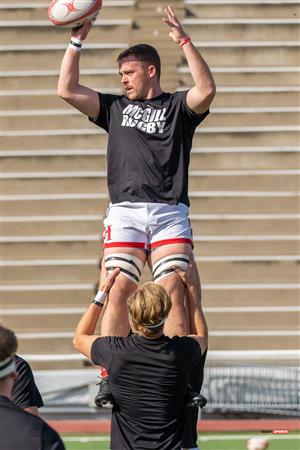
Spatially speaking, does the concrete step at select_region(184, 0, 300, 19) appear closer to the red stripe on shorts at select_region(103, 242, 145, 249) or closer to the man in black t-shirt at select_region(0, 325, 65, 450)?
the red stripe on shorts at select_region(103, 242, 145, 249)

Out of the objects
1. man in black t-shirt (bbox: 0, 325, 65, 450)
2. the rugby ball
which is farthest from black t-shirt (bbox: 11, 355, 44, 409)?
man in black t-shirt (bbox: 0, 325, 65, 450)

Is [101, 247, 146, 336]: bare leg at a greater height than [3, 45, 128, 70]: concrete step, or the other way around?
[3, 45, 128, 70]: concrete step

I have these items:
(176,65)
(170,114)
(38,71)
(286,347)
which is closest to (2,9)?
(38,71)

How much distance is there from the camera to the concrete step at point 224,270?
15.1 m

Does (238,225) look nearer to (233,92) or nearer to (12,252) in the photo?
(233,92)

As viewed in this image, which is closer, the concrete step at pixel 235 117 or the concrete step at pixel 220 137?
the concrete step at pixel 220 137

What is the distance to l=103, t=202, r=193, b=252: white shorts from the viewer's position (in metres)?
6.49

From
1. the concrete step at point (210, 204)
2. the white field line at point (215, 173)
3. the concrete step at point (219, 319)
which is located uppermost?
the white field line at point (215, 173)

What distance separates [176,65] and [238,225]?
263 centimetres

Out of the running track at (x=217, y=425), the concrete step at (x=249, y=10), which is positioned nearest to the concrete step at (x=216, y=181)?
the concrete step at (x=249, y=10)

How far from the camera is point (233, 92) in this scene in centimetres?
1612

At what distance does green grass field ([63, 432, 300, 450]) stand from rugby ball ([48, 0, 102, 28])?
489 centimetres

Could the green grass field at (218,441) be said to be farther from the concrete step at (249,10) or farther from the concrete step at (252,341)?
the concrete step at (249,10)

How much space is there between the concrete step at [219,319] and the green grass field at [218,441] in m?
3.45
